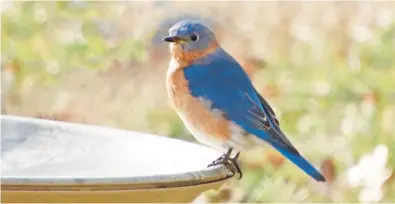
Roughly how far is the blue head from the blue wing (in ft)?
0.23

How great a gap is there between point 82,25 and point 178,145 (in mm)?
2023

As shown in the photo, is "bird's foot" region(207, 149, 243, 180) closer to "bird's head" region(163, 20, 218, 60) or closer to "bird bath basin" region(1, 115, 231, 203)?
"bird bath basin" region(1, 115, 231, 203)

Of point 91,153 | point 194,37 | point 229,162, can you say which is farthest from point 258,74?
point 91,153

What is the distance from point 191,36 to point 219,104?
179 mm

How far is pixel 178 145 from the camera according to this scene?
1.68 m

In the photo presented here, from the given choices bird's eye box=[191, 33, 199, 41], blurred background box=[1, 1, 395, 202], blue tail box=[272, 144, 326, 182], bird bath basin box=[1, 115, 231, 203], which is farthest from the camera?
blurred background box=[1, 1, 395, 202]

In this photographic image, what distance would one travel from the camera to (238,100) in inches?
89.3

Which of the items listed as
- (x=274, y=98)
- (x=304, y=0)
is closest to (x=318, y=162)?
(x=274, y=98)

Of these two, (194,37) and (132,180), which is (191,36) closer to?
(194,37)

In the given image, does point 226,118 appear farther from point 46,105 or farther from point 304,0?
point 304,0

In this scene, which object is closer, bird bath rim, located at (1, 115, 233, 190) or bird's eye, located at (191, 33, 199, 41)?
bird bath rim, located at (1, 115, 233, 190)

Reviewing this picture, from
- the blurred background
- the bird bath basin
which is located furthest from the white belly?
the blurred background

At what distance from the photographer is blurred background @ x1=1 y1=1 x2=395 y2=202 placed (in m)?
3.01

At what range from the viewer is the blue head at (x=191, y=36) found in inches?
88.8
